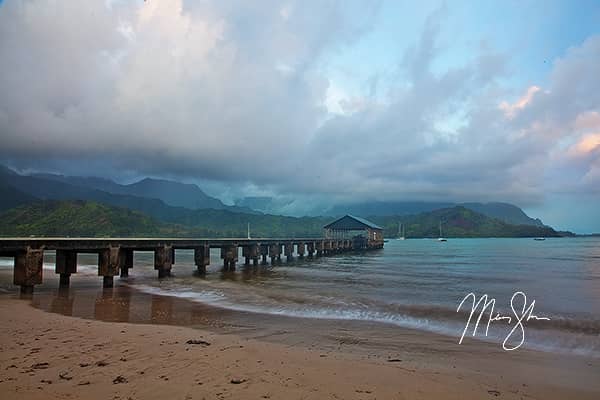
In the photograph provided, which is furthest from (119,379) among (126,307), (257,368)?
(126,307)

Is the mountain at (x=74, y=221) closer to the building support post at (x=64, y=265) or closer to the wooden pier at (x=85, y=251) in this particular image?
the wooden pier at (x=85, y=251)

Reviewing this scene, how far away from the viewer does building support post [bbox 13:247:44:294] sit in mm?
21625

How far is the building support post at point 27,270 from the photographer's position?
21.6 meters

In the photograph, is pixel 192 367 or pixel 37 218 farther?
pixel 37 218

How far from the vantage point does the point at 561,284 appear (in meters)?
30.7

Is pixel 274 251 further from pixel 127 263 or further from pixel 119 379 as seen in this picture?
pixel 119 379

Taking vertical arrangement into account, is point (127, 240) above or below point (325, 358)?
above

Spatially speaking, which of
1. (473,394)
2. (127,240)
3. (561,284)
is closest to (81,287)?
(127,240)

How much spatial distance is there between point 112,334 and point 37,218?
6368 inches

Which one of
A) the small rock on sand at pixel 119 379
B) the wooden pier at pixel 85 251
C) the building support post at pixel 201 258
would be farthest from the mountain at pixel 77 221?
the small rock on sand at pixel 119 379

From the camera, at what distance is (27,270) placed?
21.8 m

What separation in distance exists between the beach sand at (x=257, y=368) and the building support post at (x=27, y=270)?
11.1 m

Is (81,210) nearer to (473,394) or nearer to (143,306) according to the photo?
(143,306)
